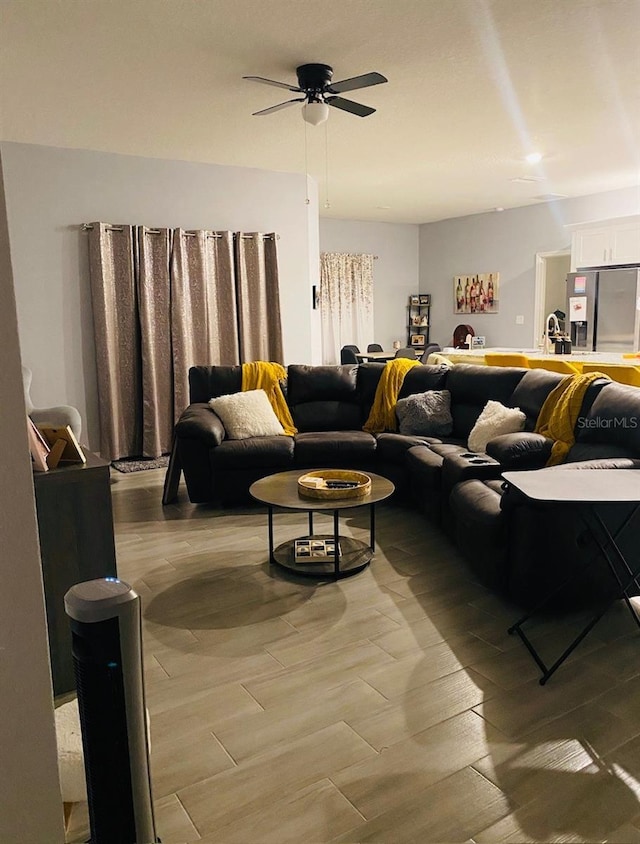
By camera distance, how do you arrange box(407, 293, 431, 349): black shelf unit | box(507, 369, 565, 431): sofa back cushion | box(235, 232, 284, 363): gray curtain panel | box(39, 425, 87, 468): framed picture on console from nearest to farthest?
box(39, 425, 87, 468): framed picture on console < box(507, 369, 565, 431): sofa back cushion < box(235, 232, 284, 363): gray curtain panel < box(407, 293, 431, 349): black shelf unit

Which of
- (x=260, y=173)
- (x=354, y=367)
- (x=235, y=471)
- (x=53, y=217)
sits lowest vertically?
(x=235, y=471)

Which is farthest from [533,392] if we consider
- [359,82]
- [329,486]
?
[359,82]

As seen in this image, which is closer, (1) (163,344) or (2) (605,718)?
(2) (605,718)

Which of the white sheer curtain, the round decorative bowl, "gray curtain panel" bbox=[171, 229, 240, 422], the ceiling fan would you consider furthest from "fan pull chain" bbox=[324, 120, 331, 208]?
the round decorative bowl

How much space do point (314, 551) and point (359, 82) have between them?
2.58 metres

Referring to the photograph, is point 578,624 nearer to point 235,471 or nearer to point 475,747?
point 475,747

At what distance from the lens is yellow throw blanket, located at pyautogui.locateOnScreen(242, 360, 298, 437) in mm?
5070

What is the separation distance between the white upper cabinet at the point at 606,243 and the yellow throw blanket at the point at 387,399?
3.79 meters

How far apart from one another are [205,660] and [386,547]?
1.43 meters

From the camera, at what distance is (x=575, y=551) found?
2752 millimetres

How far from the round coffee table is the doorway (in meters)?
6.26

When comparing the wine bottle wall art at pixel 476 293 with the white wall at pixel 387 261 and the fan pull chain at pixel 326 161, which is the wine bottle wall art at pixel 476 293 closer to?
the white wall at pixel 387 261

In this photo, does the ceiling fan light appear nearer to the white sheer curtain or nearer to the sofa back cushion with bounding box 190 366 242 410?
the sofa back cushion with bounding box 190 366 242 410

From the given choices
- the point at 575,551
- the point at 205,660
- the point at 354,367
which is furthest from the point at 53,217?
the point at 575,551
